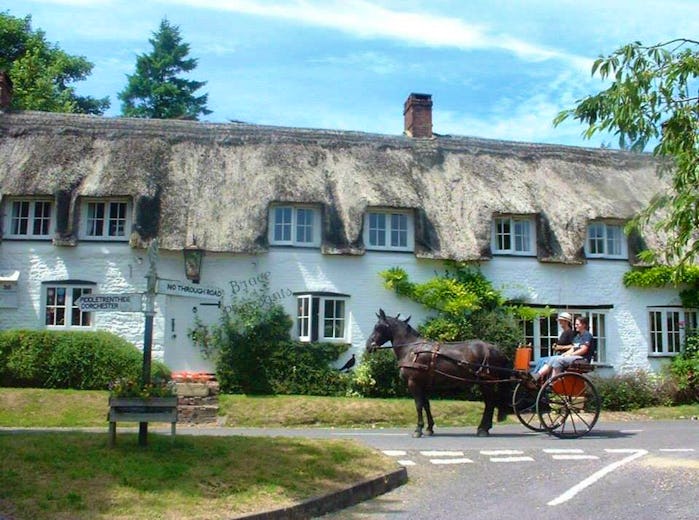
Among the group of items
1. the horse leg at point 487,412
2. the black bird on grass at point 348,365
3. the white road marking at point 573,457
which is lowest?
the white road marking at point 573,457

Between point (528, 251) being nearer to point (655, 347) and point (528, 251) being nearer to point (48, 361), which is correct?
point (655, 347)

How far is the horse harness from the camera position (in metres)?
15.4

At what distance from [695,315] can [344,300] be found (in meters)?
11.4

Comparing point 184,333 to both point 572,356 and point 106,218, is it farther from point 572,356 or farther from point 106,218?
point 572,356

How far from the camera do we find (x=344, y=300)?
77.5 feet

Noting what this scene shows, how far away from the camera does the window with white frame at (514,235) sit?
2492 cm

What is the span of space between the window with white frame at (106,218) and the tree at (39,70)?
59.8 feet

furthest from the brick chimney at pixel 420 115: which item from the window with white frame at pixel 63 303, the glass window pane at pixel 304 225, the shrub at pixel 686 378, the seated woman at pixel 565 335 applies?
the seated woman at pixel 565 335

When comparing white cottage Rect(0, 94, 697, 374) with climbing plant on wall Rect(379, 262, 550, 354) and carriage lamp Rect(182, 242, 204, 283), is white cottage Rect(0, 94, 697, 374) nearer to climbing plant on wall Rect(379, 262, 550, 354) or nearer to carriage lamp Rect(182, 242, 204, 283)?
carriage lamp Rect(182, 242, 204, 283)

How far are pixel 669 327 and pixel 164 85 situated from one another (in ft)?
126

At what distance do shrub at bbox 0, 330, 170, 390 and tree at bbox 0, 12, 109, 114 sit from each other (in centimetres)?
2139

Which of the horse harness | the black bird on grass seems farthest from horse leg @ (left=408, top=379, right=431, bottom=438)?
the black bird on grass

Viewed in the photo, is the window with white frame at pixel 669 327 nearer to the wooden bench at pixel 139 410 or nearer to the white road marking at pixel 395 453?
the white road marking at pixel 395 453

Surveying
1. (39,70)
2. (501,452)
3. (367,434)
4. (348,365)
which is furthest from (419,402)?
(39,70)
